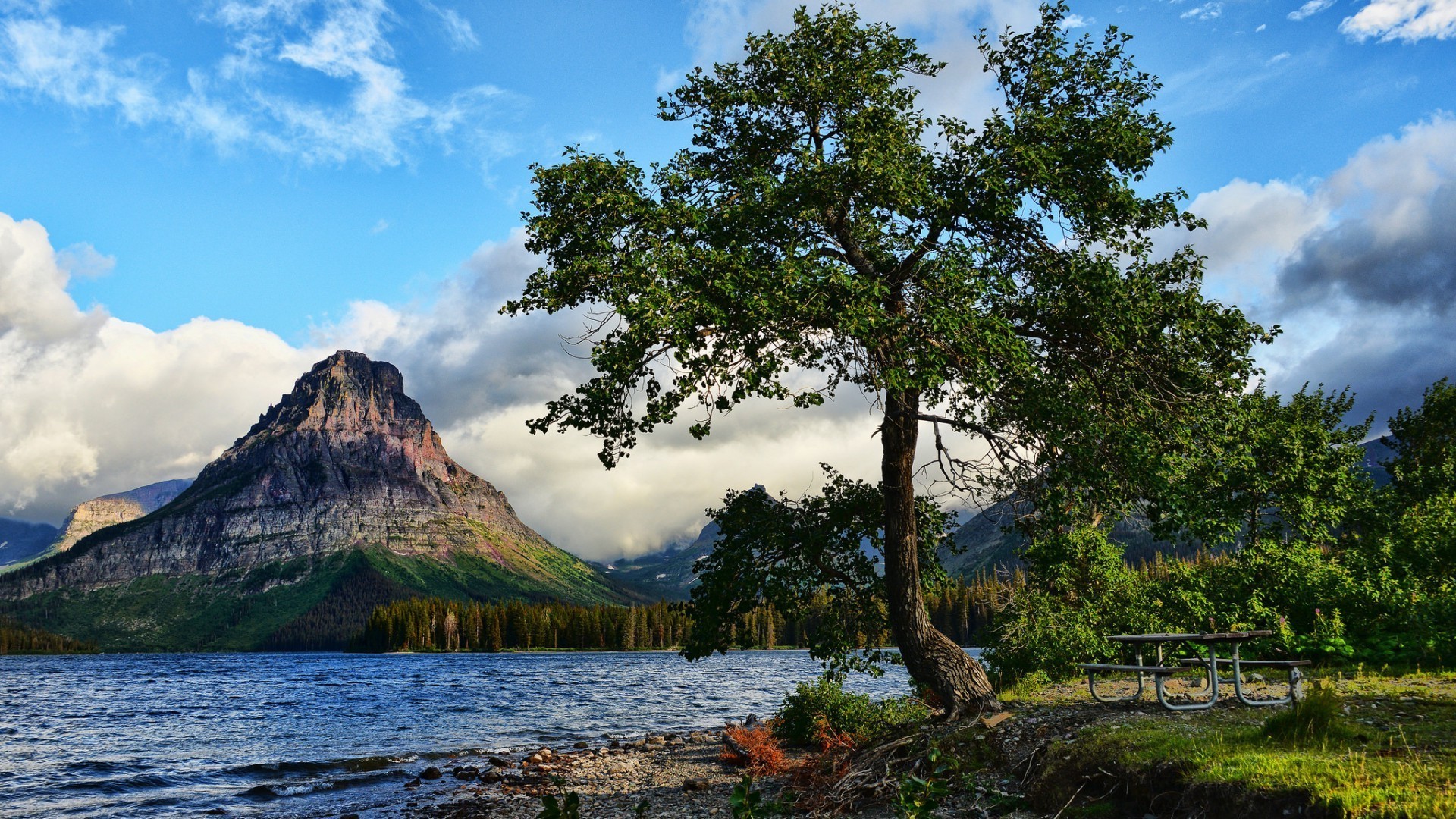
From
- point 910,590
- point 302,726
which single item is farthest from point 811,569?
point 302,726

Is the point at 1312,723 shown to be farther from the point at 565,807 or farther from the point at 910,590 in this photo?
the point at 565,807

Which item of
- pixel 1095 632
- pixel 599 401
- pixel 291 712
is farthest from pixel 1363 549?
pixel 291 712

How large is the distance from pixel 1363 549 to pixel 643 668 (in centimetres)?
9471

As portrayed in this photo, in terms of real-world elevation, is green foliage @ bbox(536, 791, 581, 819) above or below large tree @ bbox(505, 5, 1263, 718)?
below

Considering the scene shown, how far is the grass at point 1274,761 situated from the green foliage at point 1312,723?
1 cm

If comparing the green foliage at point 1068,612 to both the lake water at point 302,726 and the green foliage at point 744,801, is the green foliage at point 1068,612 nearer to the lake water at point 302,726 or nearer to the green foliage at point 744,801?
the green foliage at point 744,801

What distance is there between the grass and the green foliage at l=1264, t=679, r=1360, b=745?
0.01m

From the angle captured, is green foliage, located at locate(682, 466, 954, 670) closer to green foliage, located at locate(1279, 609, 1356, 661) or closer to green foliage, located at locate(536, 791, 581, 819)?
green foliage, located at locate(536, 791, 581, 819)

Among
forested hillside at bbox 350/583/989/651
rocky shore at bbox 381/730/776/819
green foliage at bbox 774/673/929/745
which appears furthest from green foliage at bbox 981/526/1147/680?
forested hillside at bbox 350/583/989/651

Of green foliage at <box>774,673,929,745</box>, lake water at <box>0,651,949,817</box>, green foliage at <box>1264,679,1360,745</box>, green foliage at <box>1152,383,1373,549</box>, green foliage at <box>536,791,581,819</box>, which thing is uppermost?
green foliage at <box>1152,383,1373,549</box>

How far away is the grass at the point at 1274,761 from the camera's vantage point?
8.05 m

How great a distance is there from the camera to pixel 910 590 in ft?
53.4

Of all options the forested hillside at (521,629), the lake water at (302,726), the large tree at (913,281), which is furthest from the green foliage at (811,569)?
the forested hillside at (521,629)

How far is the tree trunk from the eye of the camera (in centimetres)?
1594
